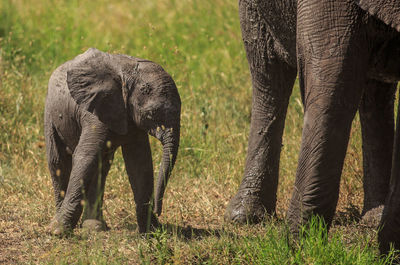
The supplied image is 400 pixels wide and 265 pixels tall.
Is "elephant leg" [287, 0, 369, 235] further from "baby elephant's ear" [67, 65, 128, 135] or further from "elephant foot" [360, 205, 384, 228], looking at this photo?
"baby elephant's ear" [67, 65, 128, 135]

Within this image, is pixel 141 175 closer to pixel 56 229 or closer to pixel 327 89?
pixel 56 229

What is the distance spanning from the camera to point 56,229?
4.48 meters

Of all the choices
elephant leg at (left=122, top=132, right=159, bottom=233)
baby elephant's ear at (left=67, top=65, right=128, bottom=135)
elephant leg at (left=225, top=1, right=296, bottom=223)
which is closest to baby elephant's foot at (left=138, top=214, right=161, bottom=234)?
elephant leg at (left=122, top=132, right=159, bottom=233)

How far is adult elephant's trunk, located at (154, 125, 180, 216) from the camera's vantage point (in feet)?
13.5

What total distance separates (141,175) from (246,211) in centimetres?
84

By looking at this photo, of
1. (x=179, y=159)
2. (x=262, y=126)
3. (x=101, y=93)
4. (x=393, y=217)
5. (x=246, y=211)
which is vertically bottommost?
(x=246, y=211)

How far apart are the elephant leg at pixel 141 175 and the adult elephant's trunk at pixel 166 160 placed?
0.33 meters

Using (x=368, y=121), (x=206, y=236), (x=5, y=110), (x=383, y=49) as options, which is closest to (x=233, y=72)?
(x=5, y=110)

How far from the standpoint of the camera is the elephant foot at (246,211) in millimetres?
5005

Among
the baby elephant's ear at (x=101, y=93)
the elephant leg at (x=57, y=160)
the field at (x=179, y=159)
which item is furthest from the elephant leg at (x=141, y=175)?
the elephant leg at (x=57, y=160)

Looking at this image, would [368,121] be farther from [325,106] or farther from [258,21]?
[325,106]

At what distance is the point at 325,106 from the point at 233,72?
3.90 metres

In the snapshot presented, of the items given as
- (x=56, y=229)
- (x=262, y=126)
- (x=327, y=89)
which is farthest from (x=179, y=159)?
(x=327, y=89)

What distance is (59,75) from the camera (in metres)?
4.68
